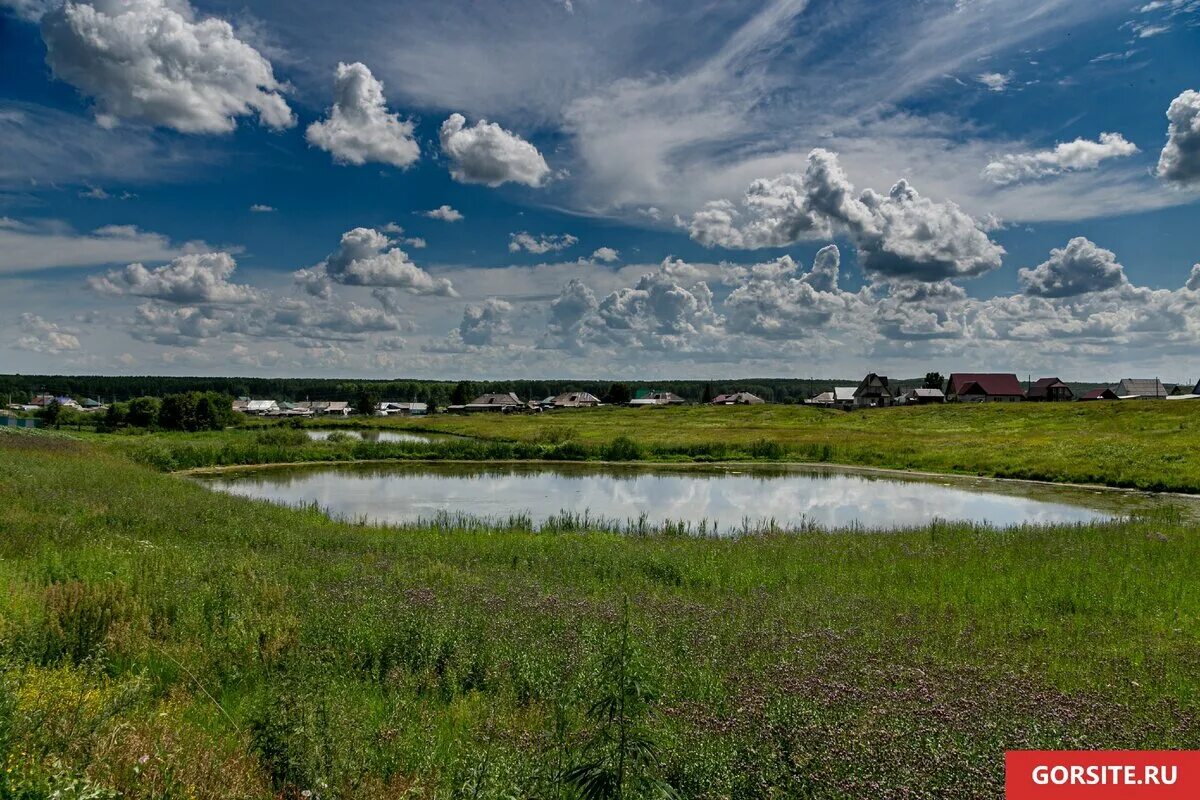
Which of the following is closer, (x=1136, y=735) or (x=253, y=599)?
(x=1136, y=735)

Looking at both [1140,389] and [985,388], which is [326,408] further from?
[1140,389]

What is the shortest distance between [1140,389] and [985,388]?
89.6ft

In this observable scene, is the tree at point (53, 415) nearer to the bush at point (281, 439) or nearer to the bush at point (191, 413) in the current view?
the bush at point (191, 413)

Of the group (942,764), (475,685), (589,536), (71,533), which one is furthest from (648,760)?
(589,536)

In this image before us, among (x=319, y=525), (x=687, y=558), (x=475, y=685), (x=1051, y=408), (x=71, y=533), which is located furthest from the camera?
(x=1051, y=408)

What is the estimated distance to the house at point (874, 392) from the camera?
124 meters

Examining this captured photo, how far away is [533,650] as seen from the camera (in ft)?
26.2

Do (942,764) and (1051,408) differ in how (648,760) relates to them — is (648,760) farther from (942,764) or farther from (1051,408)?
(1051,408)

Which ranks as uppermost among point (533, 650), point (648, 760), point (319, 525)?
point (648, 760)

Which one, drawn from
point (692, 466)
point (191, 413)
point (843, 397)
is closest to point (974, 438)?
point (692, 466)

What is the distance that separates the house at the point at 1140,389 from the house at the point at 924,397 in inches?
1096

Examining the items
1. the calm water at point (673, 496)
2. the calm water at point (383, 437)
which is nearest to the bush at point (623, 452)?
the calm water at point (673, 496)

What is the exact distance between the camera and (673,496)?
3406cm

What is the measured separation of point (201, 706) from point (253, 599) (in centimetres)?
338
